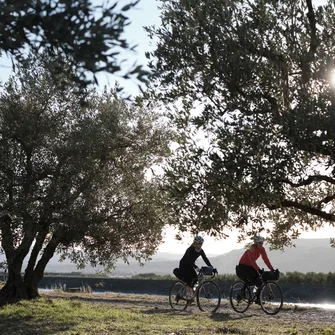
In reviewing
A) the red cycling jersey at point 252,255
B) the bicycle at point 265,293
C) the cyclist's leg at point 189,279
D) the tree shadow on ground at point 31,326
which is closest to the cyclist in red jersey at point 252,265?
the red cycling jersey at point 252,255

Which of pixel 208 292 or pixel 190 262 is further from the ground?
pixel 190 262

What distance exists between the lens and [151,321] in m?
15.2

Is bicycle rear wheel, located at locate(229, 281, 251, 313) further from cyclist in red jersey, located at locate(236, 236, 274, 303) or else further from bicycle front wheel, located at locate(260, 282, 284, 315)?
bicycle front wheel, located at locate(260, 282, 284, 315)

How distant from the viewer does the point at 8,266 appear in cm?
2066

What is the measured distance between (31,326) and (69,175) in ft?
20.6

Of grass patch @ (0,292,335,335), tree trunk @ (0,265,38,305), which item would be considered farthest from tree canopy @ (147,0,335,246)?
tree trunk @ (0,265,38,305)

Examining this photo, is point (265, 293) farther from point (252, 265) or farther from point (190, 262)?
point (190, 262)

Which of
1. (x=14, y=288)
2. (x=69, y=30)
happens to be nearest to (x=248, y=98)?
(x=69, y=30)

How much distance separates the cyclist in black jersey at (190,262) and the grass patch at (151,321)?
1067 mm

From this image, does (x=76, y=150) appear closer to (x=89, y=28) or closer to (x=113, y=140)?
(x=113, y=140)

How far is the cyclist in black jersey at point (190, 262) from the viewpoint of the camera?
18094mm

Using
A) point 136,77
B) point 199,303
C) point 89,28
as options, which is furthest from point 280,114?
point 199,303

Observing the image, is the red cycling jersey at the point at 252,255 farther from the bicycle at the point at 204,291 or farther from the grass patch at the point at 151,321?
the grass patch at the point at 151,321

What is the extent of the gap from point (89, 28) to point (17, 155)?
12.8 m
